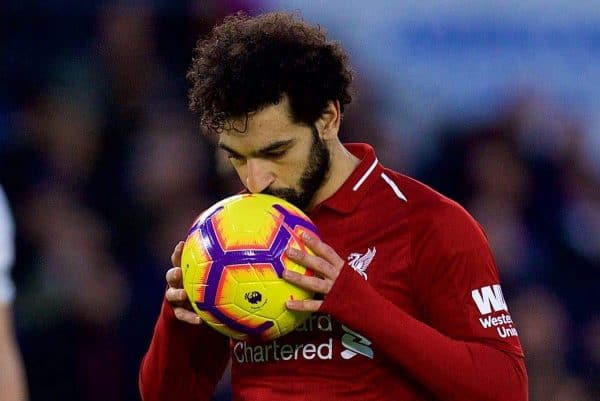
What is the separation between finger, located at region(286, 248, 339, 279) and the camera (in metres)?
2.77

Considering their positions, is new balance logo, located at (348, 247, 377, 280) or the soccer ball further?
new balance logo, located at (348, 247, 377, 280)

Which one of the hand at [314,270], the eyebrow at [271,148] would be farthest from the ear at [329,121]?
the hand at [314,270]

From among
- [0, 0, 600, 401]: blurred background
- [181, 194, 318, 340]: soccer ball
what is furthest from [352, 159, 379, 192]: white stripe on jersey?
[0, 0, 600, 401]: blurred background

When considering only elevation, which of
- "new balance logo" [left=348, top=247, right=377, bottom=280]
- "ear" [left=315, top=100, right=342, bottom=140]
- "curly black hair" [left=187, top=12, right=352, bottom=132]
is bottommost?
"new balance logo" [left=348, top=247, right=377, bottom=280]

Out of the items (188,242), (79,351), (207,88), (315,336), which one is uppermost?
(207,88)

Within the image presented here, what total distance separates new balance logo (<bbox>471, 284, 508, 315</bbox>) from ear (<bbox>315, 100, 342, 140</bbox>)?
1.94ft

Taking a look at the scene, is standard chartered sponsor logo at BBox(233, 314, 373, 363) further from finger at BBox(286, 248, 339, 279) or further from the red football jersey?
finger at BBox(286, 248, 339, 279)

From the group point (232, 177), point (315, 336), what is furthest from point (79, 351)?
point (315, 336)

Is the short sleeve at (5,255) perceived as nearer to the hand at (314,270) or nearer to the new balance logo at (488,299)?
the hand at (314,270)

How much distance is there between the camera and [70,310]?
554 centimetres

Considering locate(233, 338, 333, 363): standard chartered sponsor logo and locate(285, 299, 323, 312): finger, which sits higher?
locate(285, 299, 323, 312): finger

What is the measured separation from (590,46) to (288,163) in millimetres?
3878

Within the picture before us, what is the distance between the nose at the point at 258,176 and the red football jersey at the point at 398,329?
0.69 feet

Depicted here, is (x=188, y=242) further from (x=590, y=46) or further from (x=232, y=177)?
(x=590, y=46)
